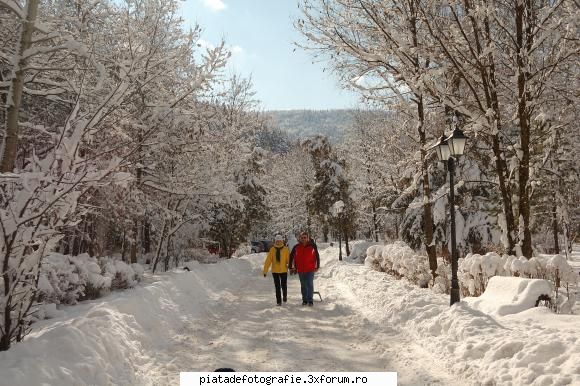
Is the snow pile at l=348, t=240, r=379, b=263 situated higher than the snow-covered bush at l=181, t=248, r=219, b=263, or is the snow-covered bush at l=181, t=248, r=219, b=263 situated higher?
the snow-covered bush at l=181, t=248, r=219, b=263

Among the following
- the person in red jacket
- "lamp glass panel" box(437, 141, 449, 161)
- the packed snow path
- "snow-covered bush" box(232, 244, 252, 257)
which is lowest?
"snow-covered bush" box(232, 244, 252, 257)

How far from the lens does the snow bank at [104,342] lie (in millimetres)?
4633

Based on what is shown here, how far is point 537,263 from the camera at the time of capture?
9.46 m

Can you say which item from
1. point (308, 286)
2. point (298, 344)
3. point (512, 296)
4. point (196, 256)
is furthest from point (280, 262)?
point (196, 256)

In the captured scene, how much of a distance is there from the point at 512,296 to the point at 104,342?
7234 millimetres

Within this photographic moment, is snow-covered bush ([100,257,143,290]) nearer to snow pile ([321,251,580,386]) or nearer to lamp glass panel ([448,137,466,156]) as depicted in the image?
snow pile ([321,251,580,386])

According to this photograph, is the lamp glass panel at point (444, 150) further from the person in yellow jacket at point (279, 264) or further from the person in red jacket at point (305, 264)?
the person in yellow jacket at point (279, 264)

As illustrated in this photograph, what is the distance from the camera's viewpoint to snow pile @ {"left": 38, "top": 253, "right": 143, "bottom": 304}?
8.63m

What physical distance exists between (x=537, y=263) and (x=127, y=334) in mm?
8472

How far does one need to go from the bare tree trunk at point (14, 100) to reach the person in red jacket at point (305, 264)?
7.34m

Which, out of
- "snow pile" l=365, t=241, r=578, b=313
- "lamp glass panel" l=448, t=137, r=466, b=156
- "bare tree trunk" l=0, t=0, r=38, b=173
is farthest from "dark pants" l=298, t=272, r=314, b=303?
"bare tree trunk" l=0, t=0, r=38, b=173

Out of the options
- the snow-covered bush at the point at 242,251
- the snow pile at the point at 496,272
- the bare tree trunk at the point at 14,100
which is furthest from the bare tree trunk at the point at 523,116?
the snow-covered bush at the point at 242,251

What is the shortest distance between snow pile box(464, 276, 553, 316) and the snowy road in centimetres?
197

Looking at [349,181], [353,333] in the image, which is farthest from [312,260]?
[349,181]
